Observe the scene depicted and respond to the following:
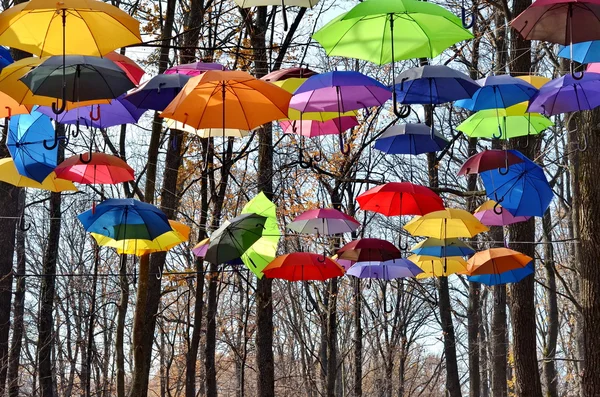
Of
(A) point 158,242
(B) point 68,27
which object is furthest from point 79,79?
(A) point 158,242

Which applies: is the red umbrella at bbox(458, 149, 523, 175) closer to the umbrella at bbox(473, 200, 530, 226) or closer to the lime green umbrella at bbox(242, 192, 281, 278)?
the umbrella at bbox(473, 200, 530, 226)

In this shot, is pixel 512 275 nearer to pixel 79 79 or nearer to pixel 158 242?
pixel 158 242

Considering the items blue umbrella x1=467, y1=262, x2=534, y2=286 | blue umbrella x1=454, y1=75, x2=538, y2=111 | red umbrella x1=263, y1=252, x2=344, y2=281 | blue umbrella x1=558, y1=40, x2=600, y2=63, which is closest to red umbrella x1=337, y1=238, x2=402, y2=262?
red umbrella x1=263, y1=252, x2=344, y2=281

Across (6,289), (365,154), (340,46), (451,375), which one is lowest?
(451,375)

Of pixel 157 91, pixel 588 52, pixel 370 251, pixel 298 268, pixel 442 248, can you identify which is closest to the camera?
pixel 157 91

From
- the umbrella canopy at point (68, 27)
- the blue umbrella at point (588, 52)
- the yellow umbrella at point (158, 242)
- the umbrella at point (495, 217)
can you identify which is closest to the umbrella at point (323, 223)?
the umbrella at point (495, 217)

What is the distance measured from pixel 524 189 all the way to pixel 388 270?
9.60 feet

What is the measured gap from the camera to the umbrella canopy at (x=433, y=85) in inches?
298

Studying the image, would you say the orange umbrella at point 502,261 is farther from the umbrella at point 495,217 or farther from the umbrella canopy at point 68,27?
the umbrella canopy at point 68,27

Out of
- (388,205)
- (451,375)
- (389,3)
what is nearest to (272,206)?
(388,205)

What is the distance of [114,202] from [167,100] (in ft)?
5.21

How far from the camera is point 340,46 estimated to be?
24.0 feet

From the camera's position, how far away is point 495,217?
10.4 metres

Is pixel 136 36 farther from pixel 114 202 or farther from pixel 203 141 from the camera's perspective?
pixel 203 141
